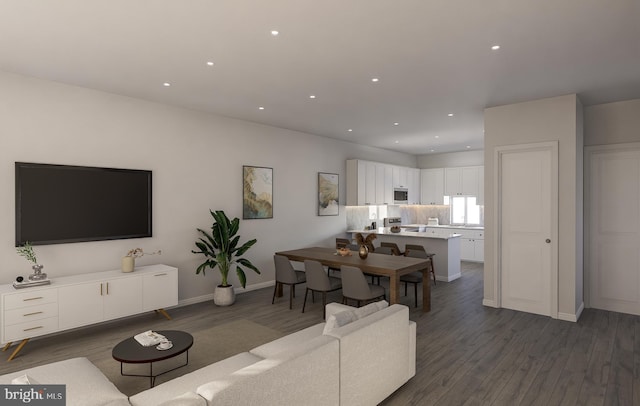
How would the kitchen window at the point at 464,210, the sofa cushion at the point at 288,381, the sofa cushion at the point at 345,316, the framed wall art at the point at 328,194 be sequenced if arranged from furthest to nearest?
the kitchen window at the point at 464,210 → the framed wall art at the point at 328,194 → the sofa cushion at the point at 345,316 → the sofa cushion at the point at 288,381

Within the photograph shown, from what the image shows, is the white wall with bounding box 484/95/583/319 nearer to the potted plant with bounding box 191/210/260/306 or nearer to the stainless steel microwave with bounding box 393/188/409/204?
the potted plant with bounding box 191/210/260/306

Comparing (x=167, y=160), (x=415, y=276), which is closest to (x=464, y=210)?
(x=415, y=276)

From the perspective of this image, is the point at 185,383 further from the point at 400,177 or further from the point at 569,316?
the point at 400,177

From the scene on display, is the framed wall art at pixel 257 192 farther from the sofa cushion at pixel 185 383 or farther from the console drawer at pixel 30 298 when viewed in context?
the sofa cushion at pixel 185 383

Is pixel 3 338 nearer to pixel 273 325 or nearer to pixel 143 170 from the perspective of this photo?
pixel 143 170

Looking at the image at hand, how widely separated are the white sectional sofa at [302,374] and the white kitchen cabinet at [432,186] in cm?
779

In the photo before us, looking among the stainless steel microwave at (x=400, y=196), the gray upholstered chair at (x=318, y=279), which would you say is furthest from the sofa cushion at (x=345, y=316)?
the stainless steel microwave at (x=400, y=196)

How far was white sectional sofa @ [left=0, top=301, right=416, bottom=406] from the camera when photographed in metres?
1.84

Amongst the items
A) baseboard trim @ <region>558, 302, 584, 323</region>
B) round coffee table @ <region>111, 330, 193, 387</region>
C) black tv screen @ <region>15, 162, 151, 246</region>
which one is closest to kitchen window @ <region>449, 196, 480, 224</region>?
baseboard trim @ <region>558, 302, 584, 323</region>

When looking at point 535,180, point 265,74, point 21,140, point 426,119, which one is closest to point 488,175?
point 535,180

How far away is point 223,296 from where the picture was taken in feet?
18.1

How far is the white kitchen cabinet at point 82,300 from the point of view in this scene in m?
3.66

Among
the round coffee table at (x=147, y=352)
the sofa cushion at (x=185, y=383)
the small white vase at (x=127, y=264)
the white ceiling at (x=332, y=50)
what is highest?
the white ceiling at (x=332, y=50)

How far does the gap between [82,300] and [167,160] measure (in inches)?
84.4
